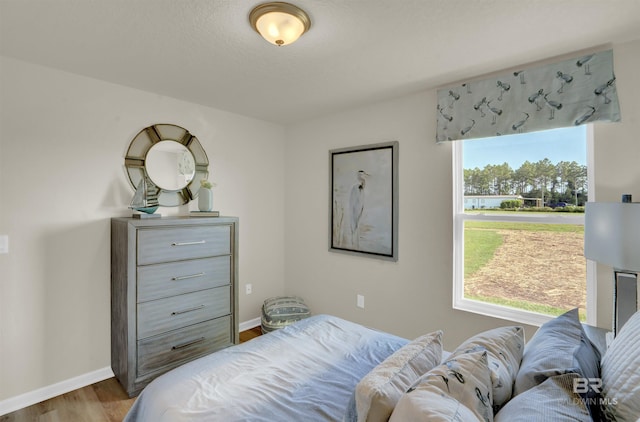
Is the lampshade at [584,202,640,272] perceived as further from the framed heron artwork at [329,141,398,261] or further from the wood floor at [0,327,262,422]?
the wood floor at [0,327,262,422]

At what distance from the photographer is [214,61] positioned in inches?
85.1

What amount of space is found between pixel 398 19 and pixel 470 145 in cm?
135

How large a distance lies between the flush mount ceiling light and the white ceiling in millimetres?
44

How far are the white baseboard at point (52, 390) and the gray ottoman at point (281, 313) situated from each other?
1392mm

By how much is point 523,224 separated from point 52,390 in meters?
3.78

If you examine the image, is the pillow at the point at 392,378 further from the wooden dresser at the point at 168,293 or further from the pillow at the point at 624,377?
the wooden dresser at the point at 168,293

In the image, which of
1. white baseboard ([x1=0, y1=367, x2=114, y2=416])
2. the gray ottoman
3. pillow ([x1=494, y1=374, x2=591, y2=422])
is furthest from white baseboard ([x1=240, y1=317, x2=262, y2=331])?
pillow ([x1=494, y1=374, x2=591, y2=422])

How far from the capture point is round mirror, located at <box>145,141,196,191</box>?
2.81 meters

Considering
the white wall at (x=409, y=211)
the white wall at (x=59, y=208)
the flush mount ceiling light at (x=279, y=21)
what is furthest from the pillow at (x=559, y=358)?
the white wall at (x=59, y=208)

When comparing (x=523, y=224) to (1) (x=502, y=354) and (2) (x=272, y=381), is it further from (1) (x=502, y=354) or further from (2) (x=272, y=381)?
(2) (x=272, y=381)

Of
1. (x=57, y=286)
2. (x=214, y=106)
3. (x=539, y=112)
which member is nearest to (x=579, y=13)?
(x=539, y=112)

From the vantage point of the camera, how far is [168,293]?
8.07ft

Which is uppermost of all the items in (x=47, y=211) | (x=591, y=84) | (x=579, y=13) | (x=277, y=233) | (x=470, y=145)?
(x=579, y=13)

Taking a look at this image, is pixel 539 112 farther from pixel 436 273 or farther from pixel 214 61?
pixel 214 61
